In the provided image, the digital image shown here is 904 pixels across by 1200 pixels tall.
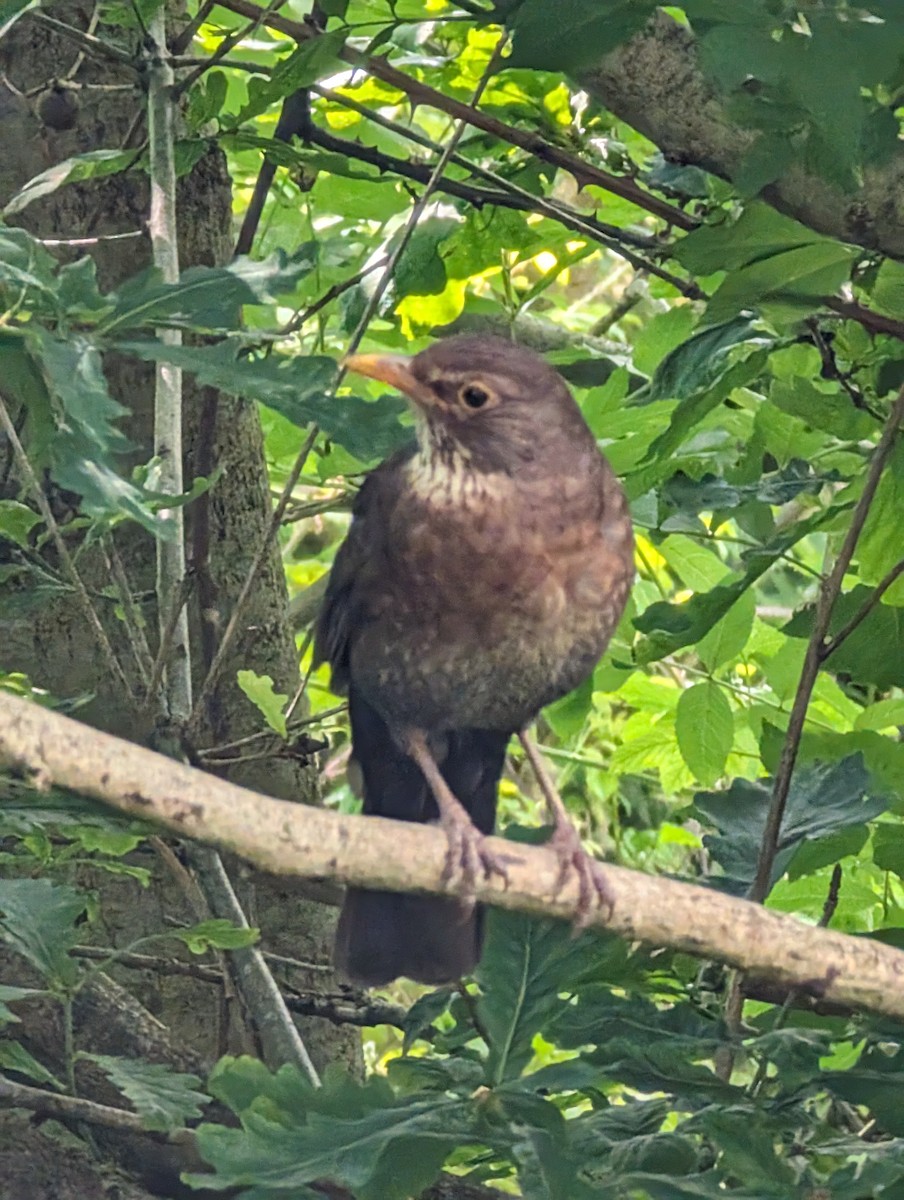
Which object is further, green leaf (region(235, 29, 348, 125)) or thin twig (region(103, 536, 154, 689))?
thin twig (region(103, 536, 154, 689))

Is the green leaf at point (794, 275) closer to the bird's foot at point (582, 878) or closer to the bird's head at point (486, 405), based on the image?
the bird's head at point (486, 405)

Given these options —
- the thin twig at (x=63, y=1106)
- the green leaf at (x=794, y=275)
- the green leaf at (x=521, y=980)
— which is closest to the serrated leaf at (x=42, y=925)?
the thin twig at (x=63, y=1106)

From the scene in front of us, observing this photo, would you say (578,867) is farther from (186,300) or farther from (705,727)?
(186,300)

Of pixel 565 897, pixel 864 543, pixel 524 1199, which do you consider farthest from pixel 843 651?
pixel 524 1199

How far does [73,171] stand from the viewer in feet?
8.05

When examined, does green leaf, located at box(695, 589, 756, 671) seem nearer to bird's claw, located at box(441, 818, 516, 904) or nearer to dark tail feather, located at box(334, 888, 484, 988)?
dark tail feather, located at box(334, 888, 484, 988)

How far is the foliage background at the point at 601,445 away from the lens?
160 centimetres

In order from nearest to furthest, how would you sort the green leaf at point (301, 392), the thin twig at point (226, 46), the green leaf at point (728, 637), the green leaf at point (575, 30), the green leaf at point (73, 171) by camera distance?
the green leaf at point (301, 392)
the green leaf at point (575, 30)
the green leaf at point (73, 171)
the thin twig at point (226, 46)
the green leaf at point (728, 637)

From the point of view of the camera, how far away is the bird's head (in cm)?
248

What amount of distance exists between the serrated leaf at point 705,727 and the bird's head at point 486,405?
0.59m

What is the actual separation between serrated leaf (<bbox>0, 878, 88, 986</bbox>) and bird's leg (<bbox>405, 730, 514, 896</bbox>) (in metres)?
0.46

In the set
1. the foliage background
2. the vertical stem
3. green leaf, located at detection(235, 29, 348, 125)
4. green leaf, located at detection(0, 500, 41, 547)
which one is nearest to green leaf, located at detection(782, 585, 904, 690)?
the foliage background

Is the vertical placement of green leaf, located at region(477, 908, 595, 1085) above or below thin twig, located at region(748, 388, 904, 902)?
below

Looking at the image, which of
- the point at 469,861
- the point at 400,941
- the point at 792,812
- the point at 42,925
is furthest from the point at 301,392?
the point at 400,941
